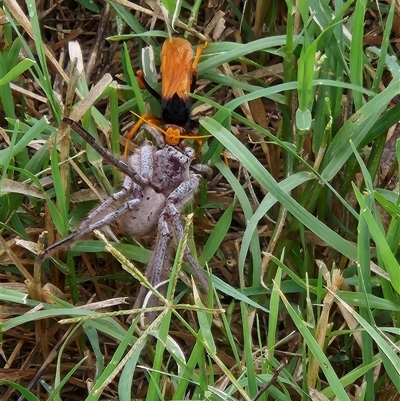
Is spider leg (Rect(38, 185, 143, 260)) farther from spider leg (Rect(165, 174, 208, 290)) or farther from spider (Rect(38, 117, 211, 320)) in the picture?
spider leg (Rect(165, 174, 208, 290))

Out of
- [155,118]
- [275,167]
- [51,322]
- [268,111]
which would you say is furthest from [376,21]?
[51,322]

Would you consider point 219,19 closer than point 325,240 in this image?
No

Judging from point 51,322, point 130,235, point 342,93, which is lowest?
point 51,322

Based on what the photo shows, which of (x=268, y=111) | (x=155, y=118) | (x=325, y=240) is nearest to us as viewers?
(x=325, y=240)

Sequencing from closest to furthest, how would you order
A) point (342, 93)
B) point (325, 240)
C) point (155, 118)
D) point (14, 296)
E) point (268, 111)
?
point (14, 296)
point (325, 240)
point (342, 93)
point (155, 118)
point (268, 111)

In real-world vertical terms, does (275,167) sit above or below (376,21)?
below

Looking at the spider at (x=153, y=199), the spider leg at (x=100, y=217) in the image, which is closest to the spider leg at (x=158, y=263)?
the spider at (x=153, y=199)

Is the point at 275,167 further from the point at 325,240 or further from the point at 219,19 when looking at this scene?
the point at 219,19

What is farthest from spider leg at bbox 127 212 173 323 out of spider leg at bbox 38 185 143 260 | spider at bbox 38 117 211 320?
spider leg at bbox 38 185 143 260

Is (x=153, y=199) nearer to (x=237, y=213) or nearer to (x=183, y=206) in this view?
(x=183, y=206)
